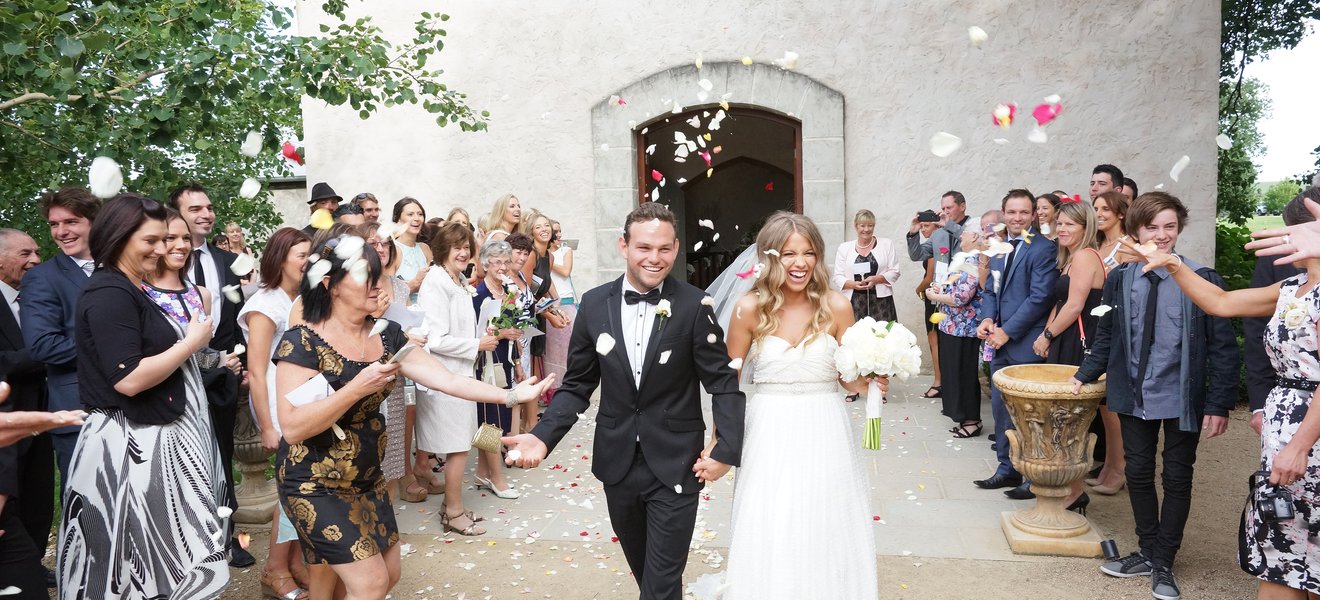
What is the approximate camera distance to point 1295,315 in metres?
3.21

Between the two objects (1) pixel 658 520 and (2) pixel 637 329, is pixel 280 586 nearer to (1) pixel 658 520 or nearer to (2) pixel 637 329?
(1) pixel 658 520

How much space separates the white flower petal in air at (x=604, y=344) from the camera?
3.40m

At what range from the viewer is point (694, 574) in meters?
4.66

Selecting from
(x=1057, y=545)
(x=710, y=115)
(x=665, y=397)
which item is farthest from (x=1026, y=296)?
(x=710, y=115)

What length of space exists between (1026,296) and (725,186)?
493 inches

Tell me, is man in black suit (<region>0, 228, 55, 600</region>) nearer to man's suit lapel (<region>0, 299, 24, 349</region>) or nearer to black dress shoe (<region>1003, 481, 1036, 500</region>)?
man's suit lapel (<region>0, 299, 24, 349</region>)

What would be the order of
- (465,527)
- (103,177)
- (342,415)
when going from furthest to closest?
(465,527)
(103,177)
(342,415)

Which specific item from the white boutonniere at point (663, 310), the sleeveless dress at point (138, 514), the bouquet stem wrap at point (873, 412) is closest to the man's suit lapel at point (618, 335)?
the white boutonniere at point (663, 310)

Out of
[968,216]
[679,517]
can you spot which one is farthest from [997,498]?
[968,216]

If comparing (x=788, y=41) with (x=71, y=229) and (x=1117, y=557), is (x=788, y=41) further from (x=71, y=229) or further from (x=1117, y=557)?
(x=71, y=229)

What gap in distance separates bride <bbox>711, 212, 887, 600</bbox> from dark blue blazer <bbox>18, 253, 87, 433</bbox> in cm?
299

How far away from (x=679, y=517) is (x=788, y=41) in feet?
24.3

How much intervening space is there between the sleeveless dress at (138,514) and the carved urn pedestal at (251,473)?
170cm

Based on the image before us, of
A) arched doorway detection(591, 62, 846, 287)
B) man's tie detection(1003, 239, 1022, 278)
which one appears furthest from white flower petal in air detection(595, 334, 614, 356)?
arched doorway detection(591, 62, 846, 287)
